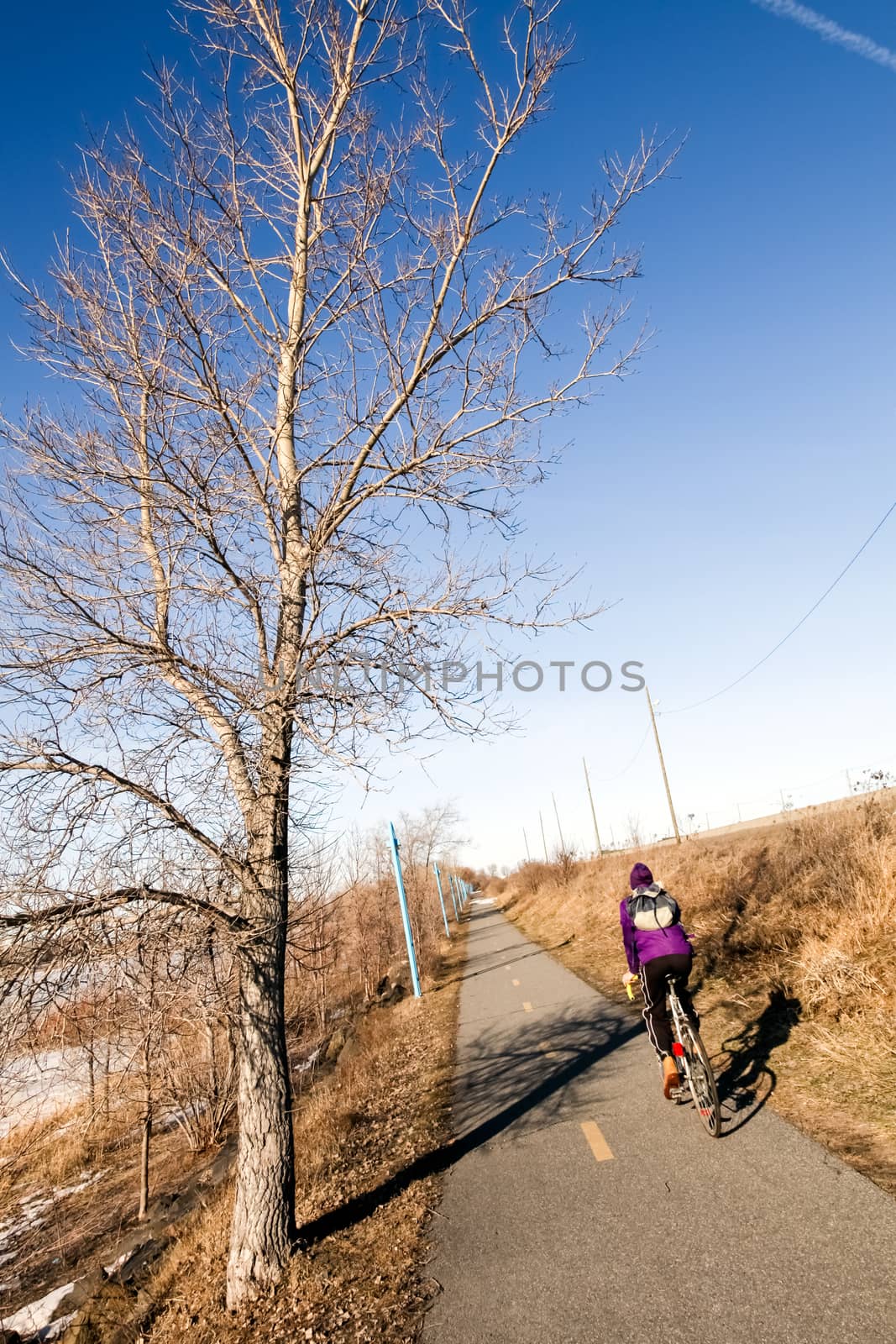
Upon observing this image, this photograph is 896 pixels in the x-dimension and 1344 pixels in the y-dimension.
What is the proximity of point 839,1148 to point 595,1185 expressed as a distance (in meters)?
1.66

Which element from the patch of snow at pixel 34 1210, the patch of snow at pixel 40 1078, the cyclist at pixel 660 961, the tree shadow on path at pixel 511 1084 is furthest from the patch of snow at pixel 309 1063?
the cyclist at pixel 660 961

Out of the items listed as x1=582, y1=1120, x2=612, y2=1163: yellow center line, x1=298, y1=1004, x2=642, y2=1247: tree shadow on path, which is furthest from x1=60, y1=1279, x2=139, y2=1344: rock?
x1=582, y1=1120, x2=612, y2=1163: yellow center line

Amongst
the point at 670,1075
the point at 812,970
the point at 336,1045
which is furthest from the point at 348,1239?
the point at 336,1045

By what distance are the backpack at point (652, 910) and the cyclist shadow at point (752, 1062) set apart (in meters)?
1.52

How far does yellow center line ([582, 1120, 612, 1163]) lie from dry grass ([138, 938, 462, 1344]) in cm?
131

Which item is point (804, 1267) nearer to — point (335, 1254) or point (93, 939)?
point (335, 1254)

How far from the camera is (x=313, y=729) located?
533 centimetres

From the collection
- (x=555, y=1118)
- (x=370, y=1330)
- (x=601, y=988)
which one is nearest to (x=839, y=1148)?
(x=555, y=1118)

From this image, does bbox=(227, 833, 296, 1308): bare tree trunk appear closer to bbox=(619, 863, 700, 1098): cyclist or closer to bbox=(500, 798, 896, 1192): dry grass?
bbox=(619, 863, 700, 1098): cyclist

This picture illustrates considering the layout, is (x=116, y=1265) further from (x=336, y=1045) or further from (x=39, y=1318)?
(x=336, y=1045)

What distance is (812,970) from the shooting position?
7832 millimetres

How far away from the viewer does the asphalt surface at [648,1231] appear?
3.49 meters

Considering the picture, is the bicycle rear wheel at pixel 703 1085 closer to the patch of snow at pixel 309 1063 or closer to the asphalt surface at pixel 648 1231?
the asphalt surface at pixel 648 1231

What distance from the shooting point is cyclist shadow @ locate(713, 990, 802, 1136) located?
5.99 m
